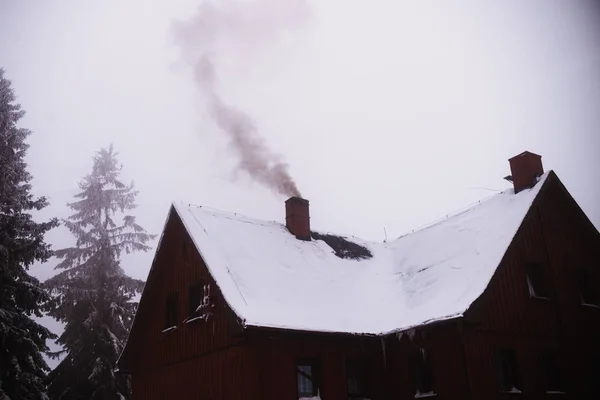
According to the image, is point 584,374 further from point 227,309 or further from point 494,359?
point 227,309

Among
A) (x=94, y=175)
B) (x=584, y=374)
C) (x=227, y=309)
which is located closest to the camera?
(x=227, y=309)

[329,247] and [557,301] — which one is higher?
[329,247]

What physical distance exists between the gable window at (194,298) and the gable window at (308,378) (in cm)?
411

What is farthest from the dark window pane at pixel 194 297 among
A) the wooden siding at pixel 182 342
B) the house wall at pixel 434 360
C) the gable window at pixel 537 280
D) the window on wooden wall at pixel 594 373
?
the window on wooden wall at pixel 594 373

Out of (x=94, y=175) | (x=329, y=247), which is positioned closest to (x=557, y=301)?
(x=329, y=247)

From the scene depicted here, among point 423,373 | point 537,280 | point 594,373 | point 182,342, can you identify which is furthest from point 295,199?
point 594,373

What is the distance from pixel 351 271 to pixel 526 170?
25.7 feet

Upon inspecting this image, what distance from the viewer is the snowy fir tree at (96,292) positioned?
26.7 m

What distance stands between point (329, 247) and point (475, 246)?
633cm

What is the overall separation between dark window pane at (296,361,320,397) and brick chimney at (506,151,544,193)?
10466 millimetres

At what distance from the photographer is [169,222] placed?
19344 millimetres

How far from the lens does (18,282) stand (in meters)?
20.1

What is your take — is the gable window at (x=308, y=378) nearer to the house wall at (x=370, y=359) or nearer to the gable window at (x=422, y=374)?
the house wall at (x=370, y=359)

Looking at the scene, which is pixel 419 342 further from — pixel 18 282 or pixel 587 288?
pixel 18 282
